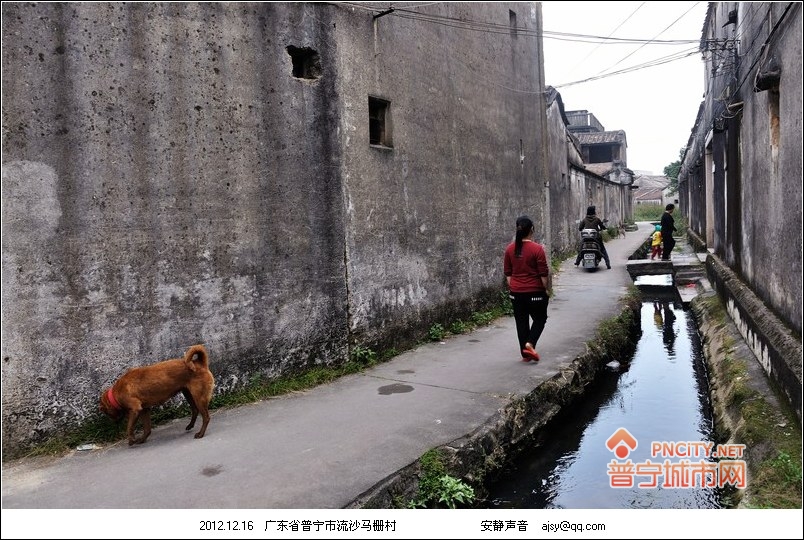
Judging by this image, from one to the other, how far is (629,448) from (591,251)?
10.1m

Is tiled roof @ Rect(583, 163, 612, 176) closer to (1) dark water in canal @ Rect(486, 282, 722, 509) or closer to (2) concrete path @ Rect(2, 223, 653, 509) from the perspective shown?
(1) dark water in canal @ Rect(486, 282, 722, 509)

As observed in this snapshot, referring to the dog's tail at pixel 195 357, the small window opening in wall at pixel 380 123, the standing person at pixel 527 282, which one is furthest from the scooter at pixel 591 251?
the dog's tail at pixel 195 357

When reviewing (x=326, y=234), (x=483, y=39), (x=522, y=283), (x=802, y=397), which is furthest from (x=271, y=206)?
(x=483, y=39)

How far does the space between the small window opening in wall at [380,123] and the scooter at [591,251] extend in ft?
29.8

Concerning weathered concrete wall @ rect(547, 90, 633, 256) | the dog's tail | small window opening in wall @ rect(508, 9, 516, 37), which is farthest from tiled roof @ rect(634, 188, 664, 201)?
the dog's tail

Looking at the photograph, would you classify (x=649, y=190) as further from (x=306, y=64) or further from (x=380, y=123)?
(x=306, y=64)

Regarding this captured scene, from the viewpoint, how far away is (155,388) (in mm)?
4371

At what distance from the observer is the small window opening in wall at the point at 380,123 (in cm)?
712

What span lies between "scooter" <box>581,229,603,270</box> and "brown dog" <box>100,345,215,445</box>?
40.1 feet

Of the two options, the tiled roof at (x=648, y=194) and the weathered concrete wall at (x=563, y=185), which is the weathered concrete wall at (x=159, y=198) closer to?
the weathered concrete wall at (x=563, y=185)

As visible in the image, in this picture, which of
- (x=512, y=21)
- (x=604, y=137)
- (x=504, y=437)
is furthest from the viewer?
(x=604, y=137)

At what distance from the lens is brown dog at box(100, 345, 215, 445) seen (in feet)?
14.2

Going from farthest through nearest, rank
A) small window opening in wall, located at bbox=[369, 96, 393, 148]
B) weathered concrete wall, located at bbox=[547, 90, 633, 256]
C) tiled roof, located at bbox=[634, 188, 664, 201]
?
tiled roof, located at bbox=[634, 188, 664, 201], weathered concrete wall, located at bbox=[547, 90, 633, 256], small window opening in wall, located at bbox=[369, 96, 393, 148]

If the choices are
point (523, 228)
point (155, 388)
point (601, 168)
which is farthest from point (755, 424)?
point (601, 168)
